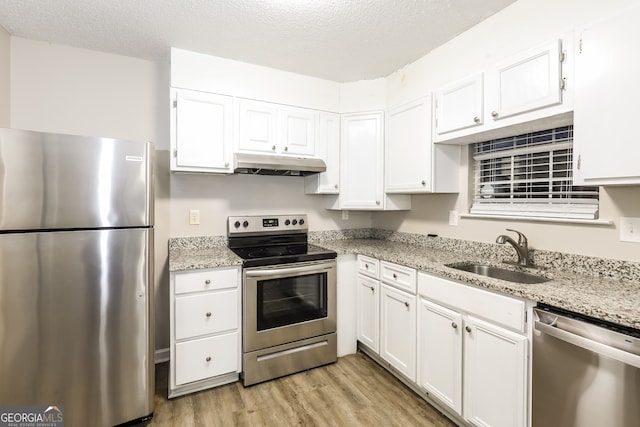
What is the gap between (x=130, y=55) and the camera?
2449 mm

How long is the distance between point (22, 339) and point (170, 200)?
1.28 metres

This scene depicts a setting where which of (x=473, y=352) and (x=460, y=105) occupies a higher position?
(x=460, y=105)

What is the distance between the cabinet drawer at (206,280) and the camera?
200cm

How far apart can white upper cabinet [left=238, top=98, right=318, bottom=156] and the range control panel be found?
2.01 ft

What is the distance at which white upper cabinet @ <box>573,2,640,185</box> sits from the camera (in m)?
1.26

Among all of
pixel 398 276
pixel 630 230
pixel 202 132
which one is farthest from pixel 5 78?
pixel 630 230

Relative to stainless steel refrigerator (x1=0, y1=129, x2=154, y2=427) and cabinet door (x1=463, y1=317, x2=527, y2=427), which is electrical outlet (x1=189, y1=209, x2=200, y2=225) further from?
cabinet door (x1=463, y1=317, x2=527, y2=427)

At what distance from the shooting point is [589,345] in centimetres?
115

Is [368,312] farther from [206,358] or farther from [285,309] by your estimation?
[206,358]

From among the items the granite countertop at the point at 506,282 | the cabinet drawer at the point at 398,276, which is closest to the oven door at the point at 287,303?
the granite countertop at the point at 506,282

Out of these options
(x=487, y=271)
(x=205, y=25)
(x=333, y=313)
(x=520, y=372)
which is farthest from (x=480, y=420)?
(x=205, y=25)

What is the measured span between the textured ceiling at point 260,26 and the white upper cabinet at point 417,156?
1.49 feet

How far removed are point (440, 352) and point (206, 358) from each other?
1.51 m

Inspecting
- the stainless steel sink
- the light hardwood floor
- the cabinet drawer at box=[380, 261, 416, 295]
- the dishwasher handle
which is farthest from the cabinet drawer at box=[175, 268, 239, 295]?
the dishwasher handle
